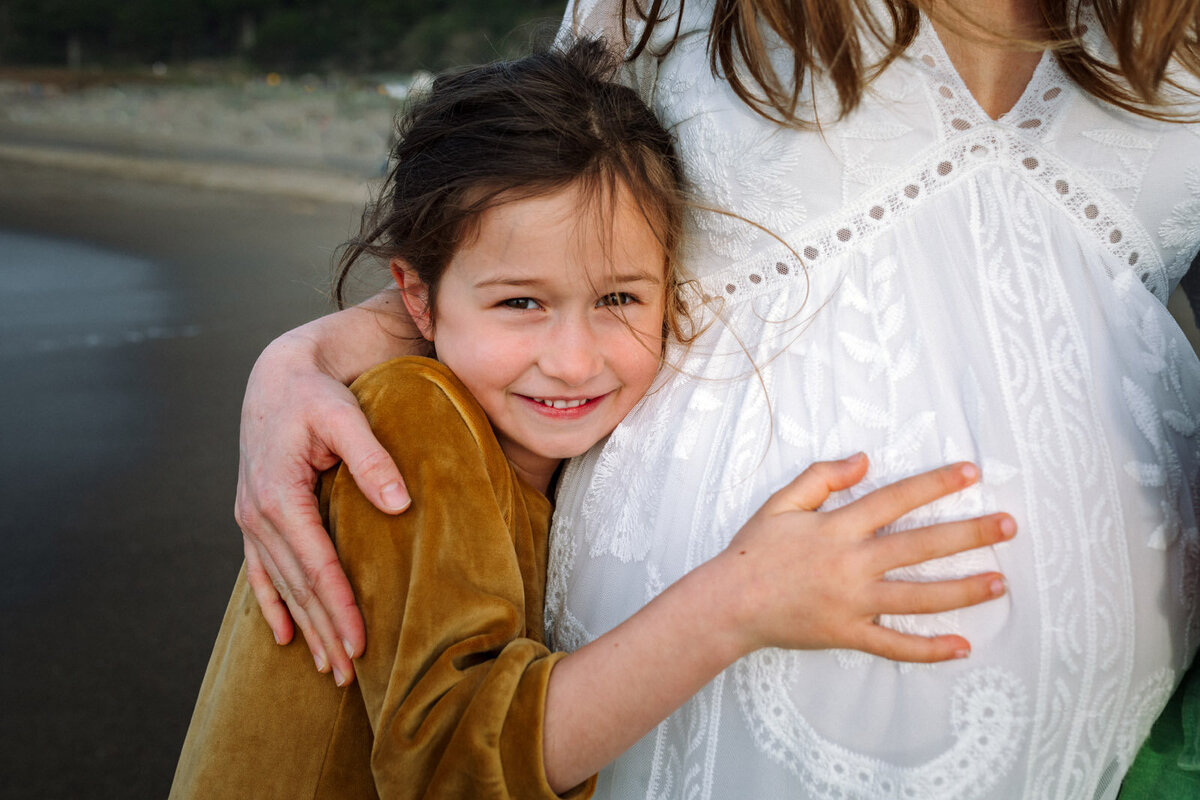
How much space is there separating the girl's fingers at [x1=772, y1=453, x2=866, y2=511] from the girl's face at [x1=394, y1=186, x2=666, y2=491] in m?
0.31

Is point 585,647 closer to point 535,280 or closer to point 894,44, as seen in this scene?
point 535,280

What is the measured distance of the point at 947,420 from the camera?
1.04 m

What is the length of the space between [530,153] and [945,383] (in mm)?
574

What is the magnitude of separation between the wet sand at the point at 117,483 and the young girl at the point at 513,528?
603mm

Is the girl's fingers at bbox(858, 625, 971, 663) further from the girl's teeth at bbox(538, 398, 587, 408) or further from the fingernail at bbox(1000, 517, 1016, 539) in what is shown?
the girl's teeth at bbox(538, 398, 587, 408)

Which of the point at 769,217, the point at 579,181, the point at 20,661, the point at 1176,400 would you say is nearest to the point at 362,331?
the point at 579,181

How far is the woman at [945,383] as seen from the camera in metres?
0.99

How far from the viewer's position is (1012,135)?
1.11 meters

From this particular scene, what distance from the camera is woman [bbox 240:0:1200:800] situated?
0.99 m

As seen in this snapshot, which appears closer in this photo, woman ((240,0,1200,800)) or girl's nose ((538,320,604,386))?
woman ((240,0,1200,800))

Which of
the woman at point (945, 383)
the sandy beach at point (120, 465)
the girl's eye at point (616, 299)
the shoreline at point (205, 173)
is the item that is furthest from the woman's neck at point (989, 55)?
the shoreline at point (205, 173)

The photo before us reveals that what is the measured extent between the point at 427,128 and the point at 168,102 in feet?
78.1

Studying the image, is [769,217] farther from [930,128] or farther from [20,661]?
[20,661]

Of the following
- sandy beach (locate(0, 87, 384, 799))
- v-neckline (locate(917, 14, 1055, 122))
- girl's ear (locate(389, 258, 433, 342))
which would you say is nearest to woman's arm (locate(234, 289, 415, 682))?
girl's ear (locate(389, 258, 433, 342))
